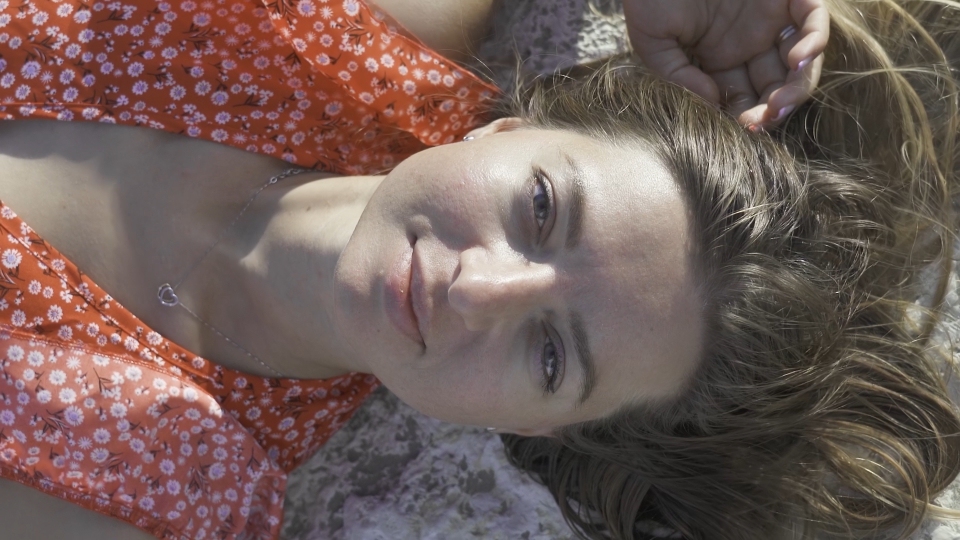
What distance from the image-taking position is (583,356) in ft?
5.88

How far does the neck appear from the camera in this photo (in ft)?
7.26

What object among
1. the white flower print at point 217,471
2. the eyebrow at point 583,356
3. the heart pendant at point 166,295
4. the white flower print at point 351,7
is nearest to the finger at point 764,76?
the eyebrow at point 583,356

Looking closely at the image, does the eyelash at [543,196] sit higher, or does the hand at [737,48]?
the hand at [737,48]

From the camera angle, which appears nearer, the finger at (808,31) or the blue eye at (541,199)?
the blue eye at (541,199)

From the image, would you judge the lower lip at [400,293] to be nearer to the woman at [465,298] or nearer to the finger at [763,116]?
the woman at [465,298]

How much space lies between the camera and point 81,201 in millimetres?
2172

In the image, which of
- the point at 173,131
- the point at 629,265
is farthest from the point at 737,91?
the point at 173,131

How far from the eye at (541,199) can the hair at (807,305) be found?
0.27 metres

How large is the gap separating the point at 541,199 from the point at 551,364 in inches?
15.9

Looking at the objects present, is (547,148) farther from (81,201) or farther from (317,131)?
(81,201)

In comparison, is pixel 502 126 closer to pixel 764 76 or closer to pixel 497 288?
pixel 497 288

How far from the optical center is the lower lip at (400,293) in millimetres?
1750

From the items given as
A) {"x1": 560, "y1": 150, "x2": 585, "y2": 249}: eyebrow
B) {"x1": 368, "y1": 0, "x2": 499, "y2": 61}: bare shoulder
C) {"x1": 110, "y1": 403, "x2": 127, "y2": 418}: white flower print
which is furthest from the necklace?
{"x1": 560, "y1": 150, "x2": 585, "y2": 249}: eyebrow

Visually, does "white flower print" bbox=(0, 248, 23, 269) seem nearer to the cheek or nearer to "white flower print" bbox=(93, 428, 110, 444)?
"white flower print" bbox=(93, 428, 110, 444)
